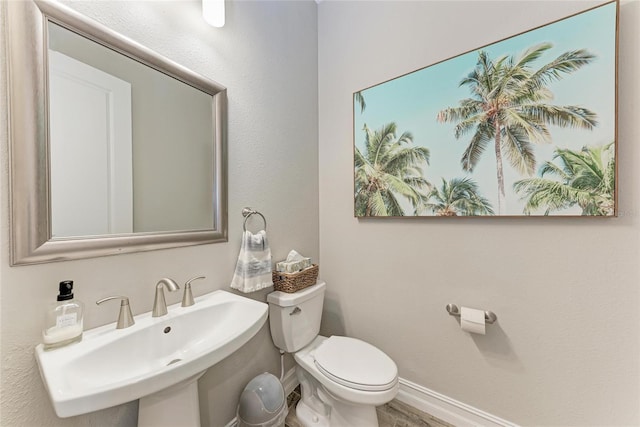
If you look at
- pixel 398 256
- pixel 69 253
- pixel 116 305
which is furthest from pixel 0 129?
pixel 398 256

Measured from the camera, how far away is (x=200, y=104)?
3.48ft

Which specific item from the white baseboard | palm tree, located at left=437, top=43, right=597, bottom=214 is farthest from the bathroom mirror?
the white baseboard

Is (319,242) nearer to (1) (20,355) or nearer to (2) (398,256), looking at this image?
(2) (398,256)

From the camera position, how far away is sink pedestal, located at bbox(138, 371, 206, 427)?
73 centimetres

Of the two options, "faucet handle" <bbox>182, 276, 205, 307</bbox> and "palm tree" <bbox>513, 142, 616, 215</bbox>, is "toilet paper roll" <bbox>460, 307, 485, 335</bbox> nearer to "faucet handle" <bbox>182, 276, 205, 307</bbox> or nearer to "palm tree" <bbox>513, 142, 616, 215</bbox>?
"palm tree" <bbox>513, 142, 616, 215</bbox>

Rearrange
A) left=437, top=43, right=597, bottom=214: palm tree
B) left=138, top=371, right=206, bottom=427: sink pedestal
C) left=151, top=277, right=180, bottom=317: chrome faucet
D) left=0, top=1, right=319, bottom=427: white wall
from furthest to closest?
left=437, top=43, right=597, bottom=214: palm tree, left=151, top=277, right=180, bottom=317: chrome faucet, left=138, top=371, right=206, bottom=427: sink pedestal, left=0, top=1, right=319, bottom=427: white wall

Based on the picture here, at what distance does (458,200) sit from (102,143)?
Result: 5.00ft

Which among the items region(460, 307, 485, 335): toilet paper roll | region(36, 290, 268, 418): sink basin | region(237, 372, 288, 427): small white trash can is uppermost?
region(36, 290, 268, 418): sink basin

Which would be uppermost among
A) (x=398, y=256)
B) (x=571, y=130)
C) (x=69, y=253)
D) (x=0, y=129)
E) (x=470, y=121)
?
(x=470, y=121)

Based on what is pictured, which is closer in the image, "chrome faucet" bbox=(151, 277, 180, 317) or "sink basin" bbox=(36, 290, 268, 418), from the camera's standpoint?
"sink basin" bbox=(36, 290, 268, 418)

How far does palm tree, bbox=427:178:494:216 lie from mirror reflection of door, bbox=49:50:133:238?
140 cm

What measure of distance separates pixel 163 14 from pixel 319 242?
1.45 m

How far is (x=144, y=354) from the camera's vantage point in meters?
0.77

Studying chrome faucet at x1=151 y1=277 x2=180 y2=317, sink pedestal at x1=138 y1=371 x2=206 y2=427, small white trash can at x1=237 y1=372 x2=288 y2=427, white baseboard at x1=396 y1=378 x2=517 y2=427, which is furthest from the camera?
white baseboard at x1=396 y1=378 x2=517 y2=427
